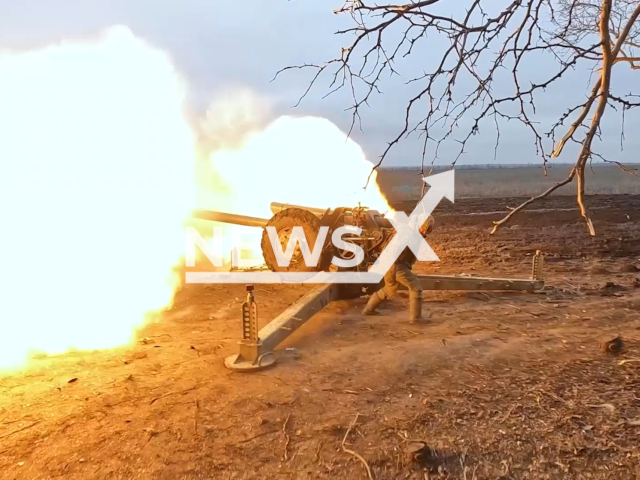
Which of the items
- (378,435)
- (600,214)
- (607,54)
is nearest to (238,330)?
(378,435)

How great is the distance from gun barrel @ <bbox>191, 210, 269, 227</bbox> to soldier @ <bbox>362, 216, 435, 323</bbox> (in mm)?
3220

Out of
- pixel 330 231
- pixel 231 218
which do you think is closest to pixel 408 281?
pixel 330 231

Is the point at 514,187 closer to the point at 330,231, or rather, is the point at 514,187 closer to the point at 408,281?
the point at 330,231

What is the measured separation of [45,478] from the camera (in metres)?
3.73

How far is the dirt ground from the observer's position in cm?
381

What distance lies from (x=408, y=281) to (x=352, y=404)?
9.57 ft

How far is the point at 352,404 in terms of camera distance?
464cm

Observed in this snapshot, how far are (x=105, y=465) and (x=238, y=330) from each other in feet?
11.1

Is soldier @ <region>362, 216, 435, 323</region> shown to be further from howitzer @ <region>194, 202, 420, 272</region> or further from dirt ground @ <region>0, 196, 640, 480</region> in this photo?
howitzer @ <region>194, 202, 420, 272</region>

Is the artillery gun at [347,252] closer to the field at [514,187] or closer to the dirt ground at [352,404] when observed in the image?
the dirt ground at [352,404]

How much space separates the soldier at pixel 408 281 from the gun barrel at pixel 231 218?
3220mm

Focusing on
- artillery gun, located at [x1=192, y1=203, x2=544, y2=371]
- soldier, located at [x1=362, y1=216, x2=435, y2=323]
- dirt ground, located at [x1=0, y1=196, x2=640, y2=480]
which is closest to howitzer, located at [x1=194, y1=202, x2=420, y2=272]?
artillery gun, located at [x1=192, y1=203, x2=544, y2=371]

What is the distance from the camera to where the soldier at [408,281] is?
724 centimetres

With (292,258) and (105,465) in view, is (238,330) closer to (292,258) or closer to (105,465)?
(292,258)
